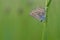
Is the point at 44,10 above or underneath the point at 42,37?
above

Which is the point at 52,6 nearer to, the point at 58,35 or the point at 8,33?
the point at 58,35

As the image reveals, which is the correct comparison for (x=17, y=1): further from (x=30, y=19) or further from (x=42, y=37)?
(x=42, y=37)

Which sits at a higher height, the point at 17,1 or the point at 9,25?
the point at 17,1

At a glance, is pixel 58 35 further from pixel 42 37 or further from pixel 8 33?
pixel 8 33

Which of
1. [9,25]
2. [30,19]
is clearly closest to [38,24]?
[30,19]

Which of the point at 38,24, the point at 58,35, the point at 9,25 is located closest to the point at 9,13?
the point at 9,25
